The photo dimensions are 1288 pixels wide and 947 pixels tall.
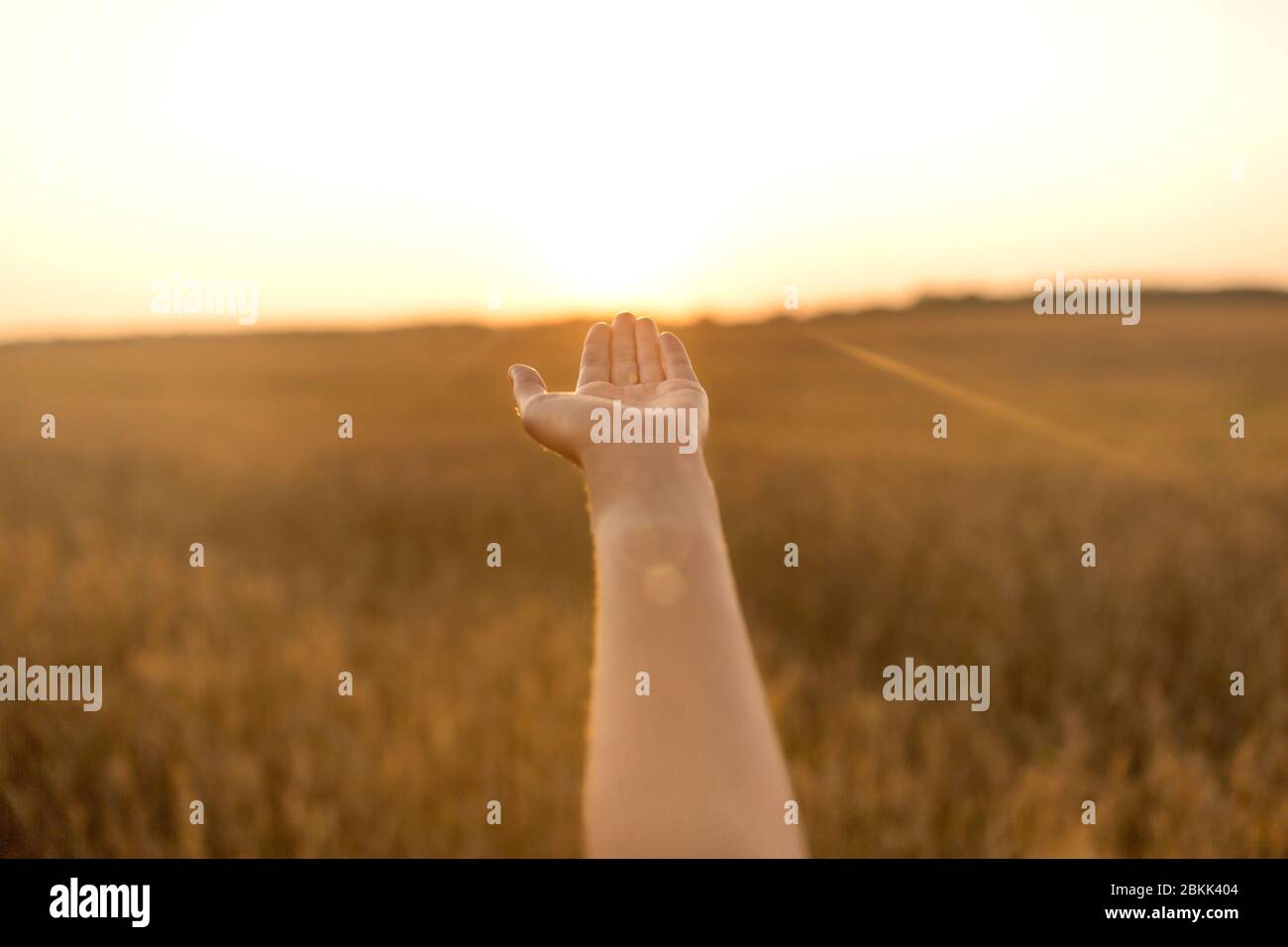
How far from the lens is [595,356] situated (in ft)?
5.82

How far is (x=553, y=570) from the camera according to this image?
4.56m

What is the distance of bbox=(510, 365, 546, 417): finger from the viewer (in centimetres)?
143

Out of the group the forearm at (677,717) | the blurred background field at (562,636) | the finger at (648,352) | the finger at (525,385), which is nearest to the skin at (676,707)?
the forearm at (677,717)

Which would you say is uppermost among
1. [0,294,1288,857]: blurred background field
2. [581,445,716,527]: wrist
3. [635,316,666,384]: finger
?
[635,316,666,384]: finger

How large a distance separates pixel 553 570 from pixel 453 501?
1432 mm

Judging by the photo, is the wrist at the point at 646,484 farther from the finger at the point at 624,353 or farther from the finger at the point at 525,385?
the finger at the point at 624,353

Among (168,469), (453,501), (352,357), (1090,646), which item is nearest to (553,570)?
(453,501)

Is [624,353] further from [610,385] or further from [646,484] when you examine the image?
[646,484]

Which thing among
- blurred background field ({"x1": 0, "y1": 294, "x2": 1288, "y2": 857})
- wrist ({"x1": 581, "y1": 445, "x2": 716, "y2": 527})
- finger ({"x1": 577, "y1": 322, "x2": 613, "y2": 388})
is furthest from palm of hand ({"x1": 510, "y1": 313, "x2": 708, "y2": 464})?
blurred background field ({"x1": 0, "y1": 294, "x2": 1288, "y2": 857})

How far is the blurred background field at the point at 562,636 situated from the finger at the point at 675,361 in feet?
4.08

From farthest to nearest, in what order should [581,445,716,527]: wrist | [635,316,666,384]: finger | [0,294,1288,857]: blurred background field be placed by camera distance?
[0,294,1288,857]: blurred background field, [635,316,666,384]: finger, [581,445,716,527]: wrist

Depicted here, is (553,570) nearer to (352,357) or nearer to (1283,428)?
(1283,428)

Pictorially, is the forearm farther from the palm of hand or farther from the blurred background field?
the blurred background field

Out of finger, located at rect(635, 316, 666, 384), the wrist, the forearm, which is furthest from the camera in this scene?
finger, located at rect(635, 316, 666, 384)
